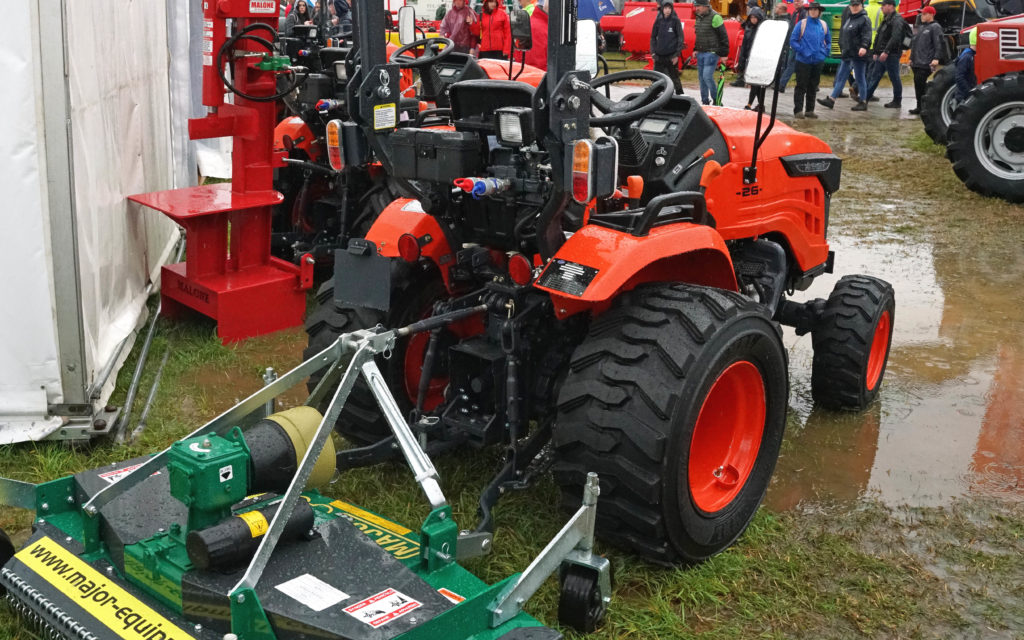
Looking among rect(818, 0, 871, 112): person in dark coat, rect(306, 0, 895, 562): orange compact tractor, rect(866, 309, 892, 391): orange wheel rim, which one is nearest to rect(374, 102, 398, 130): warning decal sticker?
rect(306, 0, 895, 562): orange compact tractor

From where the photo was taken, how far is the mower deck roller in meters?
2.59

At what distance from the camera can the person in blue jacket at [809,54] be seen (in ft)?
47.5

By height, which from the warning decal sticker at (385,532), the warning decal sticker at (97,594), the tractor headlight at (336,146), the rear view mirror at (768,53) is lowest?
the warning decal sticker at (97,594)

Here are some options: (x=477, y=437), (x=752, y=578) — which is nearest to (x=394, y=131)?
(x=477, y=437)

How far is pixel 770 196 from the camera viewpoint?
4.59 meters

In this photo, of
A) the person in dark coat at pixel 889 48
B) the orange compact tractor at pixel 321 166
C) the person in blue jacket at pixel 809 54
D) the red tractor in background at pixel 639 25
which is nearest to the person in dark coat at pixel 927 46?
the person in dark coat at pixel 889 48

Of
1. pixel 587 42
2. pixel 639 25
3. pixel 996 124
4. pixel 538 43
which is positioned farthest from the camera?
pixel 639 25

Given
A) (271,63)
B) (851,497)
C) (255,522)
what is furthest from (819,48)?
(255,522)

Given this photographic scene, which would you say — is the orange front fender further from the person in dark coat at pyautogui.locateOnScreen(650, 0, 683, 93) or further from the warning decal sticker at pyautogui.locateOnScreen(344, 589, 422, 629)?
the person in dark coat at pyautogui.locateOnScreen(650, 0, 683, 93)

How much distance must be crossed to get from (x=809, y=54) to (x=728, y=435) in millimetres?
11973

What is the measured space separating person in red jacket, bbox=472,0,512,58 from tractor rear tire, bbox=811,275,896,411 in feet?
30.0

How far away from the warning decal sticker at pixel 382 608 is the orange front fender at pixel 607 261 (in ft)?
3.40

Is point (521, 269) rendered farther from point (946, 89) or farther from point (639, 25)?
point (639, 25)

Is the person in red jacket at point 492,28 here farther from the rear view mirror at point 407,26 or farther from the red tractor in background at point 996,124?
the rear view mirror at point 407,26
